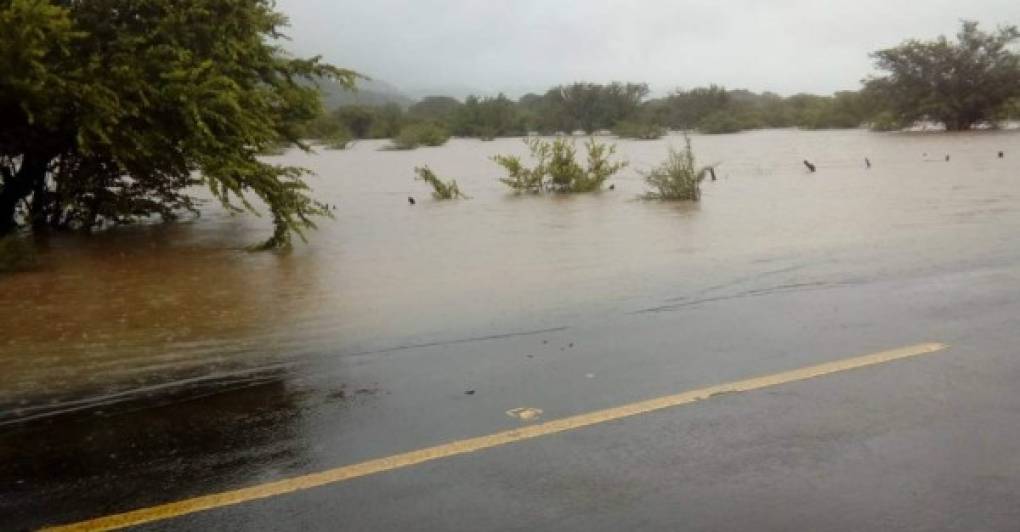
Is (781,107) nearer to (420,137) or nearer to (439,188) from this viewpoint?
(420,137)

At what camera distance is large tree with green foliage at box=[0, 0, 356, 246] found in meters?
11.2

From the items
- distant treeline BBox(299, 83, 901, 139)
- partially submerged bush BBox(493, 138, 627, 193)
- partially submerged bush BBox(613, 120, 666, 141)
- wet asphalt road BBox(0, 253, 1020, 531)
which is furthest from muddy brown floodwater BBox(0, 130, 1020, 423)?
distant treeline BBox(299, 83, 901, 139)

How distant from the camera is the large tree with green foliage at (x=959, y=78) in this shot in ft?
167

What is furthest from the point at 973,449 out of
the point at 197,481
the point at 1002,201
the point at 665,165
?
the point at 665,165

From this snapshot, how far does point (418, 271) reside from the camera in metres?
11.7

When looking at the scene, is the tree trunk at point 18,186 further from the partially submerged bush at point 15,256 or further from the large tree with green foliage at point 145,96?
the partially submerged bush at point 15,256

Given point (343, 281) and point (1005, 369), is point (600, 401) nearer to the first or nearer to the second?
point (1005, 369)

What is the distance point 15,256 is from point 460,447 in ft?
32.2

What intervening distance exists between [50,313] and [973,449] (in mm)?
8593

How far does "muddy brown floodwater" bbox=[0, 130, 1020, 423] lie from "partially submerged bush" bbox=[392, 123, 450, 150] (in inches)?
1484

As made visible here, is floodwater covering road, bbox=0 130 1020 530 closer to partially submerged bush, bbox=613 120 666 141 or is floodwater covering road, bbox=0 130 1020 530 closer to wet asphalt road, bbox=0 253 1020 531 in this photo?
wet asphalt road, bbox=0 253 1020 531

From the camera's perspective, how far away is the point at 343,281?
1096cm

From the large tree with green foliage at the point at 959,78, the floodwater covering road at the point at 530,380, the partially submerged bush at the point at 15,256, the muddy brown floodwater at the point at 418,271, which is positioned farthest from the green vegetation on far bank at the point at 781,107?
the partially submerged bush at the point at 15,256

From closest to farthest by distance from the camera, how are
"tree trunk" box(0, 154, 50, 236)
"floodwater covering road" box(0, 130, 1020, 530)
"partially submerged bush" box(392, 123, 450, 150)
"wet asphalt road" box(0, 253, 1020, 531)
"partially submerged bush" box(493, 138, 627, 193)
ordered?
"wet asphalt road" box(0, 253, 1020, 531) < "floodwater covering road" box(0, 130, 1020, 530) < "tree trunk" box(0, 154, 50, 236) < "partially submerged bush" box(493, 138, 627, 193) < "partially submerged bush" box(392, 123, 450, 150)
